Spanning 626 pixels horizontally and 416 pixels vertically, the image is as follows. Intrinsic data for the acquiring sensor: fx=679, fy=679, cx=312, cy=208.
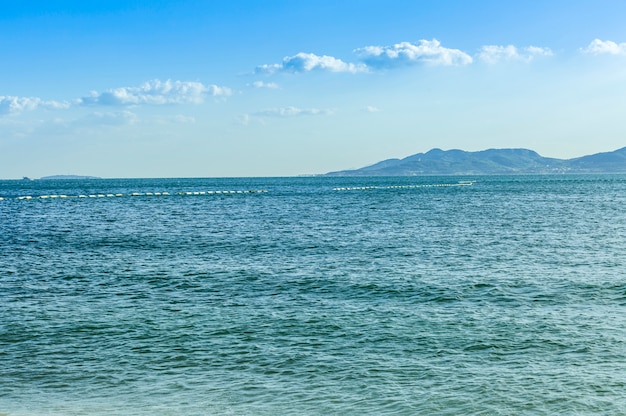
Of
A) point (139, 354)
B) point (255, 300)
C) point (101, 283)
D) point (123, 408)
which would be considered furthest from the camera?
point (101, 283)

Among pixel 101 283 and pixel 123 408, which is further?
pixel 101 283

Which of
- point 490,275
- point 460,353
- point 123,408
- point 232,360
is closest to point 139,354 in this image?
point 232,360

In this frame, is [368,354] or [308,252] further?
[308,252]

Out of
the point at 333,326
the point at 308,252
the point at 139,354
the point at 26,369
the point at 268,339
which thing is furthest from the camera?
the point at 308,252

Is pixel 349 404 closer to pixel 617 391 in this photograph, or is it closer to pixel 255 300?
pixel 617 391

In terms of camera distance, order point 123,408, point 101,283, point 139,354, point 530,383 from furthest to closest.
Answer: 1. point 101,283
2. point 139,354
3. point 530,383
4. point 123,408

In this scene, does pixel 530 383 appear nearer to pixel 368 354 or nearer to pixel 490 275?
pixel 368 354

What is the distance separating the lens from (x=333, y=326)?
70.9ft

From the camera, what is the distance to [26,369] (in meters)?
17.7

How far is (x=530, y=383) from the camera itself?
1605 centimetres

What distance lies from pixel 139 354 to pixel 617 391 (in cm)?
1223

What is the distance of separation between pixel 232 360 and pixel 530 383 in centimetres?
762

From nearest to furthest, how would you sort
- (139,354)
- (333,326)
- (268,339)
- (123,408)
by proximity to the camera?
(123,408)
(139,354)
(268,339)
(333,326)

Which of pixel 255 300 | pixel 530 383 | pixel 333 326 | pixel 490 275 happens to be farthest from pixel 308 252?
pixel 530 383
